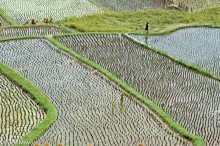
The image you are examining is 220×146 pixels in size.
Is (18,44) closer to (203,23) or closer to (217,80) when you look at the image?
(217,80)

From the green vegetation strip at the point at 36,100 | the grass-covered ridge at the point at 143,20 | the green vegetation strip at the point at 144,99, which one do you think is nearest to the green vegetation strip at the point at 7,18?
the grass-covered ridge at the point at 143,20

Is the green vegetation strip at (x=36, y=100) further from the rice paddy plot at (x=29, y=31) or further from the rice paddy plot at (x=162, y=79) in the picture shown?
the rice paddy plot at (x=29, y=31)

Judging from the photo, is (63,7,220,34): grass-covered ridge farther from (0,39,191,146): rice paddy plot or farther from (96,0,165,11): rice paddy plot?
(0,39,191,146): rice paddy plot

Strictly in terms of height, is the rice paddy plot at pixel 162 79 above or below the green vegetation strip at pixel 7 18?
below

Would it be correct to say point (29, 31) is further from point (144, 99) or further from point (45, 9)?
point (144, 99)

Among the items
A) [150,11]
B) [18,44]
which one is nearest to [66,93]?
[18,44]

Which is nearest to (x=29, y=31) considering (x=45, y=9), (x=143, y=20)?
(x=45, y=9)

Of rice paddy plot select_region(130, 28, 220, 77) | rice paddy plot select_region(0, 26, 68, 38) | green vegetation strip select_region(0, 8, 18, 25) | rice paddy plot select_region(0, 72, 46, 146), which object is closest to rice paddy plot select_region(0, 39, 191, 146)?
rice paddy plot select_region(0, 72, 46, 146)
